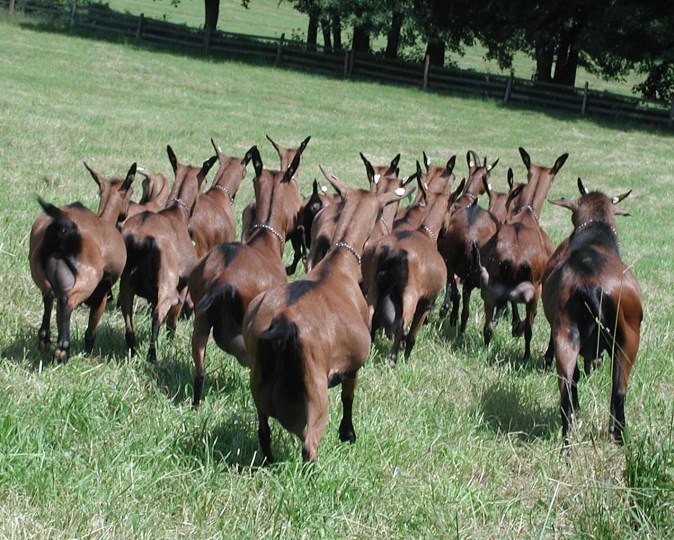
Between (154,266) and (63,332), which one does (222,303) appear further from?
(154,266)

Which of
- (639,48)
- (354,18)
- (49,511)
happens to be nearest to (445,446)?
(49,511)

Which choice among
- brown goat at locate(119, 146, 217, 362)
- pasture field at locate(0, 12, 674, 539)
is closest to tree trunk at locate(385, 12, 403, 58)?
pasture field at locate(0, 12, 674, 539)

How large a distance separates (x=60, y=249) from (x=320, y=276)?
7.04ft

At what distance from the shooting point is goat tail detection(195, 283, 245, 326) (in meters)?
7.06

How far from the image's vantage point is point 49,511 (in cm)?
514

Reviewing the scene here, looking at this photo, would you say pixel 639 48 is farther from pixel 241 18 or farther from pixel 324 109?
pixel 241 18

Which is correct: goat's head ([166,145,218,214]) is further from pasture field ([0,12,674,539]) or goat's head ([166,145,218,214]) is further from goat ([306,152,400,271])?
goat ([306,152,400,271])

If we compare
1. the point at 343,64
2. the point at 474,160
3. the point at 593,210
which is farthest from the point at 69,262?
the point at 343,64

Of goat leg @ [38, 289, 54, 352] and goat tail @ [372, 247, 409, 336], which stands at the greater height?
goat tail @ [372, 247, 409, 336]

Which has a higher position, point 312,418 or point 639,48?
point 639,48

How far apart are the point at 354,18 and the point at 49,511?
1443 inches

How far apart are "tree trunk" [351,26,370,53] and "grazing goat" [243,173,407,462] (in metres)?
36.4

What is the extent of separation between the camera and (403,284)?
349 inches

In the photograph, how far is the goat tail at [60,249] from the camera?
7.57 m
